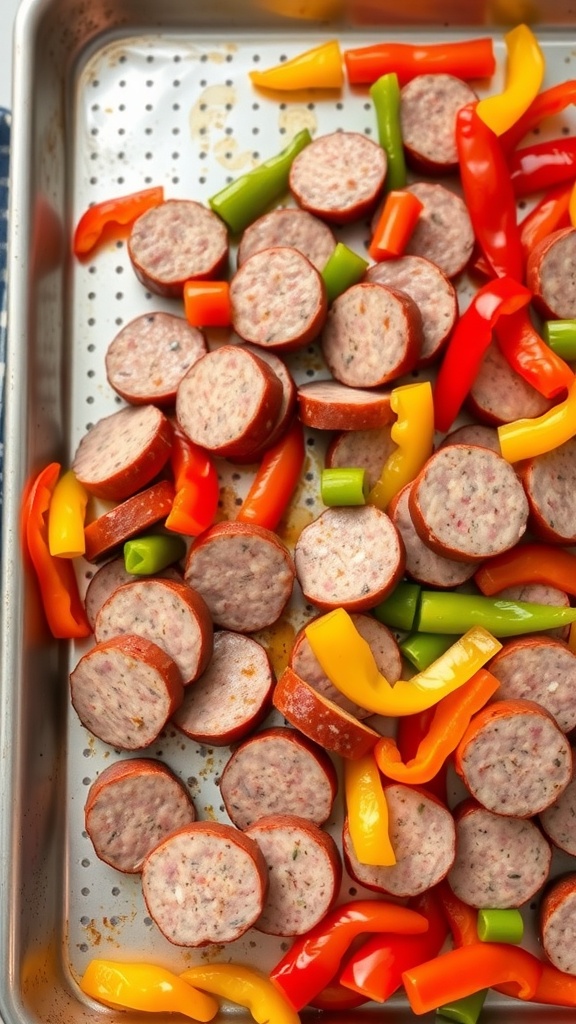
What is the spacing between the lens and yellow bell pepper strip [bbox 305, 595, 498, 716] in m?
2.15

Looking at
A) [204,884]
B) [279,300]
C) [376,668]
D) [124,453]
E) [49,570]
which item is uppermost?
[279,300]

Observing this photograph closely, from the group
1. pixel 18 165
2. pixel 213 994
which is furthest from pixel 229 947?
pixel 18 165

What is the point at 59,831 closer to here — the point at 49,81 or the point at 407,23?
the point at 49,81

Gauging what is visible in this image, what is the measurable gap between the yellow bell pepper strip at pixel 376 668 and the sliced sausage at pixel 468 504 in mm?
195

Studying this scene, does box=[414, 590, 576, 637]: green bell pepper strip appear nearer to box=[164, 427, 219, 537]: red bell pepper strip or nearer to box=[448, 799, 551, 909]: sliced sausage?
box=[448, 799, 551, 909]: sliced sausage

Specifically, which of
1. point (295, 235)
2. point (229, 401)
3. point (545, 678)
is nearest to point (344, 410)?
point (229, 401)

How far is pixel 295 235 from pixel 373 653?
3.21ft

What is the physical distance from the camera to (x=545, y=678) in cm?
226

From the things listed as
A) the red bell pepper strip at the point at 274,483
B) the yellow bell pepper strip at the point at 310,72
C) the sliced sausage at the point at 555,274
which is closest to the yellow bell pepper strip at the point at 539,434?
the sliced sausage at the point at 555,274

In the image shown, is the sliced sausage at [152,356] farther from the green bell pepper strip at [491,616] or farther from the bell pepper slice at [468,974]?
the bell pepper slice at [468,974]

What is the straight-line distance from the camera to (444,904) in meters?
2.27

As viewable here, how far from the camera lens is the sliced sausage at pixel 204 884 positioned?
2139 mm

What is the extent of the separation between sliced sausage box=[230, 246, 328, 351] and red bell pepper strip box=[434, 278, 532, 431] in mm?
301

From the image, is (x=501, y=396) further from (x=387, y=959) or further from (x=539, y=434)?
(x=387, y=959)
